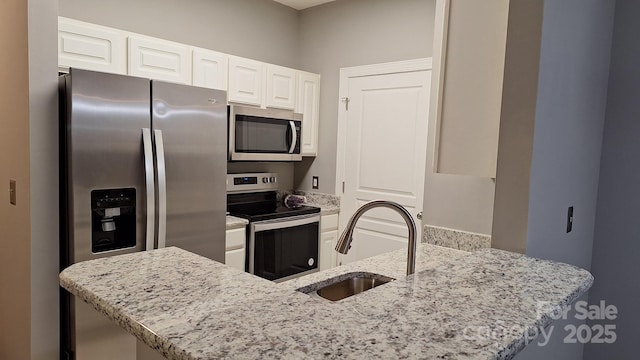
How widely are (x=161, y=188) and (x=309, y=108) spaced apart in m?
1.92

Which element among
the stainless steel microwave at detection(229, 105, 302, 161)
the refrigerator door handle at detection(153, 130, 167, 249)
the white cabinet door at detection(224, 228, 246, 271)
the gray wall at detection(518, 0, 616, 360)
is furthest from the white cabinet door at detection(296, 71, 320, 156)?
the gray wall at detection(518, 0, 616, 360)

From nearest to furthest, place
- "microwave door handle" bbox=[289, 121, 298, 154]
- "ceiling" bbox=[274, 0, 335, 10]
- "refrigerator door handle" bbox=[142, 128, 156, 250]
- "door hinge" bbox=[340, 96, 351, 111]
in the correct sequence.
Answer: "refrigerator door handle" bbox=[142, 128, 156, 250]
"microwave door handle" bbox=[289, 121, 298, 154]
"door hinge" bbox=[340, 96, 351, 111]
"ceiling" bbox=[274, 0, 335, 10]

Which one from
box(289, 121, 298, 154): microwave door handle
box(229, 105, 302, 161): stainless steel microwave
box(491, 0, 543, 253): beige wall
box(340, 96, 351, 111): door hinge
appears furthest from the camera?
box(340, 96, 351, 111): door hinge

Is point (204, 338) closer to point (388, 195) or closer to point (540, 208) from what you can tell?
point (540, 208)

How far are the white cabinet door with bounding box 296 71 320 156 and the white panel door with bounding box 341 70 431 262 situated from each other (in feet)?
1.17

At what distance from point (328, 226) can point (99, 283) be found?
2797 mm

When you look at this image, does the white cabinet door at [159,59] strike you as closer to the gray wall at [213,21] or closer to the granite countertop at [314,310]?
the gray wall at [213,21]

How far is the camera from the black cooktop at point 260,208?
3121mm

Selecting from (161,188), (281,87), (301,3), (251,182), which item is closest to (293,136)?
(281,87)

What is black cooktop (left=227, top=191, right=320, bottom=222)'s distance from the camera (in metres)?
3.12

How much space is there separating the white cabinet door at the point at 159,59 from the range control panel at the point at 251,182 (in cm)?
93

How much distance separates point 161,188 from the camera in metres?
2.17

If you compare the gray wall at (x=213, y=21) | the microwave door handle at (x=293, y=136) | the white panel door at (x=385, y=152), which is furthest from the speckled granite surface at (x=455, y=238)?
the gray wall at (x=213, y=21)

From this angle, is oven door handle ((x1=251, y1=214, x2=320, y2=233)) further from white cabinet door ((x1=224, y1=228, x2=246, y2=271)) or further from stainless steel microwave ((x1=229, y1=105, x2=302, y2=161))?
stainless steel microwave ((x1=229, y1=105, x2=302, y2=161))
